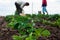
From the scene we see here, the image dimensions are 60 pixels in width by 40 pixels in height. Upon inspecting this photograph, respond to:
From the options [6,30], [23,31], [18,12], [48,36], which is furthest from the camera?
[18,12]

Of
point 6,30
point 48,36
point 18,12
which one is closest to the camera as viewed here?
point 48,36

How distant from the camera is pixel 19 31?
6785 mm

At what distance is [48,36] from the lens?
6223mm

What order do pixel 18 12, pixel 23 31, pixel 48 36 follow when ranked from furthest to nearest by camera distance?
1. pixel 18 12
2. pixel 23 31
3. pixel 48 36

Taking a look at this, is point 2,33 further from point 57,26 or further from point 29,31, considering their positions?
point 57,26

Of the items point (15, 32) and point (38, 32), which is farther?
point (15, 32)

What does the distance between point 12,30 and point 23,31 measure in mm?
475

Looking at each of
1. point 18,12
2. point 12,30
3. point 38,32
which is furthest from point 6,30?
point 18,12

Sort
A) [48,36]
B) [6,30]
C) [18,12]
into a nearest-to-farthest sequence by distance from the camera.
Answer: [48,36] < [6,30] < [18,12]

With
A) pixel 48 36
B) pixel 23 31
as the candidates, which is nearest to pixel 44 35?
pixel 48 36

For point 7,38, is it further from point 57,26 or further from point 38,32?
point 57,26

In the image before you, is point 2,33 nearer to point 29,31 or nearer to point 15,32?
point 15,32

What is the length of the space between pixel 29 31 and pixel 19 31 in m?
0.37

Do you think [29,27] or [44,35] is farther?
[29,27]
